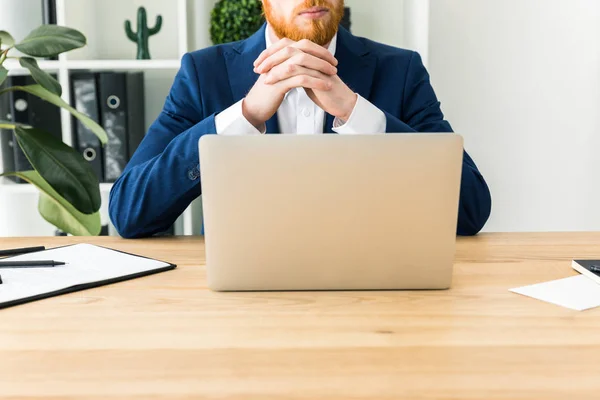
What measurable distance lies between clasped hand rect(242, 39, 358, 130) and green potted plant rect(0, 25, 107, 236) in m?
0.37

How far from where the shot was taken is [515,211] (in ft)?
8.50

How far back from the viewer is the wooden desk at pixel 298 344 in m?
0.60

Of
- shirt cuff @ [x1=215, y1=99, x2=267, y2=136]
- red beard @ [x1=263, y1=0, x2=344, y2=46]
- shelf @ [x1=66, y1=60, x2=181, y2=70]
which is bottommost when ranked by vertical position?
shirt cuff @ [x1=215, y1=99, x2=267, y2=136]

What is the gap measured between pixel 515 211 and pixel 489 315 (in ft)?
6.24

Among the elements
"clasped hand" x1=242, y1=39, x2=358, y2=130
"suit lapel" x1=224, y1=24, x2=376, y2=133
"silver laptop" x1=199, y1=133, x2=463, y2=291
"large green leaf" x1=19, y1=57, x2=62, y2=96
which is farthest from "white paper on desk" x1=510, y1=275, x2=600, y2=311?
"large green leaf" x1=19, y1=57, x2=62, y2=96

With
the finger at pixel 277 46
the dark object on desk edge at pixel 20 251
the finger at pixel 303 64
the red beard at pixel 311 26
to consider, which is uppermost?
the red beard at pixel 311 26

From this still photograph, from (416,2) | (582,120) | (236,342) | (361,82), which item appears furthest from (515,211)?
(236,342)

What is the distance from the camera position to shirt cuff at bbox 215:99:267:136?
1.26 meters

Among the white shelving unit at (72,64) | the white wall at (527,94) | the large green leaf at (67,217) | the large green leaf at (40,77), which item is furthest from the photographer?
the white wall at (527,94)

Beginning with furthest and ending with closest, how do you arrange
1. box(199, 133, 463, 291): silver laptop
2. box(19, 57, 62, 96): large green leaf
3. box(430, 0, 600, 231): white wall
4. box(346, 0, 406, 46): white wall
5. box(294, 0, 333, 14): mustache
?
box(346, 0, 406, 46): white wall < box(430, 0, 600, 231): white wall < box(294, 0, 333, 14): mustache < box(19, 57, 62, 96): large green leaf < box(199, 133, 463, 291): silver laptop

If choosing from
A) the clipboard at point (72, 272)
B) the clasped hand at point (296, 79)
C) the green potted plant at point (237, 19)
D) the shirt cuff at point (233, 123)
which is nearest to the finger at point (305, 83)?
the clasped hand at point (296, 79)

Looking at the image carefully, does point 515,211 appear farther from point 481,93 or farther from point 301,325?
point 301,325

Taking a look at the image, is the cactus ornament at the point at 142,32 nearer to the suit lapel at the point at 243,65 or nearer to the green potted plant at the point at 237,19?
the green potted plant at the point at 237,19

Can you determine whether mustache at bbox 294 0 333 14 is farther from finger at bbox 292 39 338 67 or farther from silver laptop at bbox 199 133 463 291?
silver laptop at bbox 199 133 463 291
